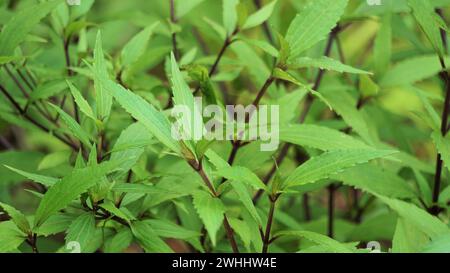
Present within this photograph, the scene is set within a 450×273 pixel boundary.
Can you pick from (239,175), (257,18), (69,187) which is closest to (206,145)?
(239,175)

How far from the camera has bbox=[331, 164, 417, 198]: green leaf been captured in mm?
924

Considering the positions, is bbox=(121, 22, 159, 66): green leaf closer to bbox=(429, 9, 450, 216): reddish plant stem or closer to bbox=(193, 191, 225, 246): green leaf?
bbox=(193, 191, 225, 246): green leaf

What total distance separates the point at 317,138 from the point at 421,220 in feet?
0.55

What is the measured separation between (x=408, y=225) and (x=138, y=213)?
363 mm

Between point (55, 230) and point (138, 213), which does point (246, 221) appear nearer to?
point (138, 213)

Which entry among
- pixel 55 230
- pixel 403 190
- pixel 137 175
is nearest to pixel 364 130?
pixel 403 190

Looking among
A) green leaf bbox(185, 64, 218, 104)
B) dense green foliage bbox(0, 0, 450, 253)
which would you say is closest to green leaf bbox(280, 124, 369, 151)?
dense green foliage bbox(0, 0, 450, 253)

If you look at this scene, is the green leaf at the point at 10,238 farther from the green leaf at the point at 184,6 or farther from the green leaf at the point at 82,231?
the green leaf at the point at 184,6

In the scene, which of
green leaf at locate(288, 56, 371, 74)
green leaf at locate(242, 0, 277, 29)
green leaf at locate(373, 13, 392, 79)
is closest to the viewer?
green leaf at locate(288, 56, 371, 74)

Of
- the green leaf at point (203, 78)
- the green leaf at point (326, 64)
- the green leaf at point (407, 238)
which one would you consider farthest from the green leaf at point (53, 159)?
the green leaf at point (407, 238)

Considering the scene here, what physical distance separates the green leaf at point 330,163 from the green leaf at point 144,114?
14 cm

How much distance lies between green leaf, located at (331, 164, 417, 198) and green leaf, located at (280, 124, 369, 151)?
13 cm

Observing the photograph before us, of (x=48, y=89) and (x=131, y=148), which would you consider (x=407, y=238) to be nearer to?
(x=131, y=148)

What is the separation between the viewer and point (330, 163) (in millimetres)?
694
